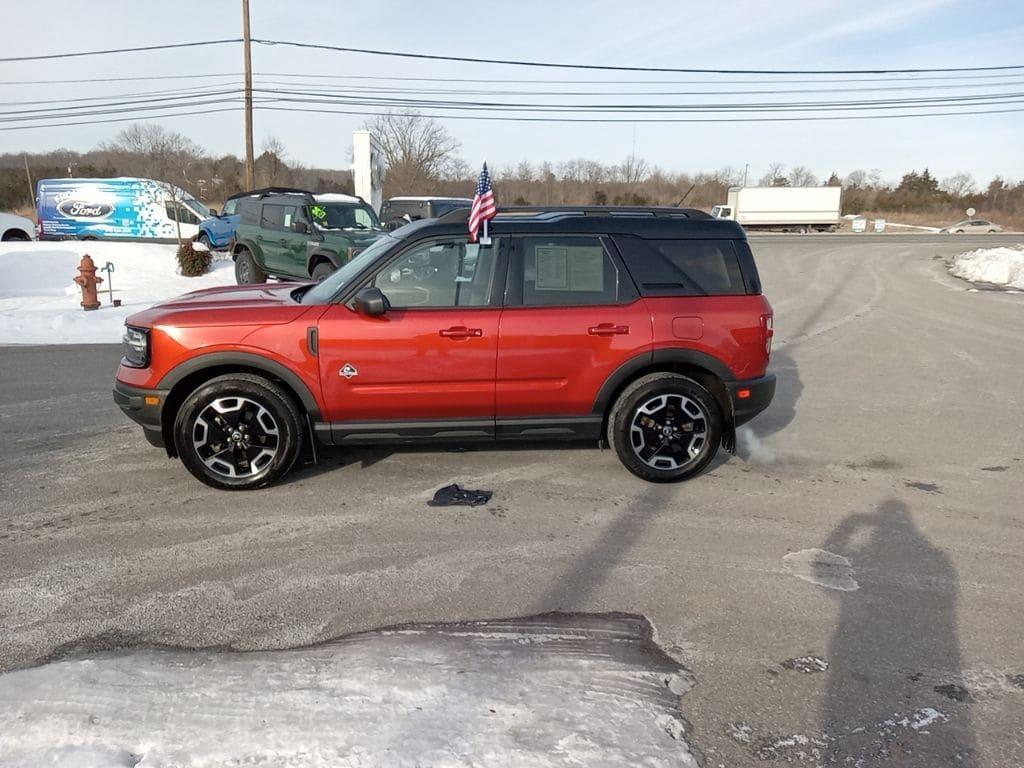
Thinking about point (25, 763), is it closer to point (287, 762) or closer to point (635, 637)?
point (287, 762)

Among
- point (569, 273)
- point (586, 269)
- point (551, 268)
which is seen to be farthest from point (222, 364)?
point (586, 269)

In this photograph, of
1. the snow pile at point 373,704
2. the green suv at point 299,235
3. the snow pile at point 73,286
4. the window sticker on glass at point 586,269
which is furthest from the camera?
the green suv at point 299,235

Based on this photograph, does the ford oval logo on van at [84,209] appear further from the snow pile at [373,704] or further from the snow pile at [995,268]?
the snow pile at [995,268]

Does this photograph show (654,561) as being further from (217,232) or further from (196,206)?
(196,206)

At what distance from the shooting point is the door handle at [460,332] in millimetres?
4570

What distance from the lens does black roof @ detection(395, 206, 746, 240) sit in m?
4.83

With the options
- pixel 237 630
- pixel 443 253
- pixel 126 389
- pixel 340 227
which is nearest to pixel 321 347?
pixel 443 253

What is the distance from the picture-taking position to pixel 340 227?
45.3 ft

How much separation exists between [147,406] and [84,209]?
27446 millimetres

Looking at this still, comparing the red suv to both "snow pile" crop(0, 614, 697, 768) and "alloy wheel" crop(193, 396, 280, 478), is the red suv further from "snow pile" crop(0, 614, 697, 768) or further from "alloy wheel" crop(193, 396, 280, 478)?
"snow pile" crop(0, 614, 697, 768)

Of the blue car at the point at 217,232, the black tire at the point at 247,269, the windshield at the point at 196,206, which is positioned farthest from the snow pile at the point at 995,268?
the windshield at the point at 196,206

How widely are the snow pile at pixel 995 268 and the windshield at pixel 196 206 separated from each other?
24.5 metres

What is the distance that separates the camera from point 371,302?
440 centimetres

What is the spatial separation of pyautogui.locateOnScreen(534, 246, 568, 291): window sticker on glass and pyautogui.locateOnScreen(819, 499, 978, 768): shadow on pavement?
2.32m
